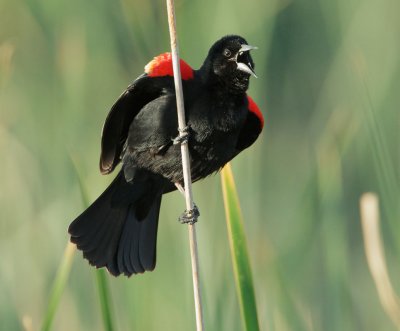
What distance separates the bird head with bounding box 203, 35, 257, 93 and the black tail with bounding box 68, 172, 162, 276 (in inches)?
15.7

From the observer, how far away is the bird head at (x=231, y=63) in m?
2.16

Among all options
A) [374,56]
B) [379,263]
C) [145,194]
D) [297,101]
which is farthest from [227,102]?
[297,101]

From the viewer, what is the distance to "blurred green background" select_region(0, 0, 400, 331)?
215 centimetres

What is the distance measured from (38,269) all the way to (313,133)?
1.21 metres

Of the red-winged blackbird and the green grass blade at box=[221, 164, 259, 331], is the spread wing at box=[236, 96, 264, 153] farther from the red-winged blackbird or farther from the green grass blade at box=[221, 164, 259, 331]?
the green grass blade at box=[221, 164, 259, 331]

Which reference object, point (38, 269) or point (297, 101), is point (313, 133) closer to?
point (297, 101)

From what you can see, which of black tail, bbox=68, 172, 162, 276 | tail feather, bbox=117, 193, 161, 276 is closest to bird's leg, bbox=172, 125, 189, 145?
black tail, bbox=68, 172, 162, 276

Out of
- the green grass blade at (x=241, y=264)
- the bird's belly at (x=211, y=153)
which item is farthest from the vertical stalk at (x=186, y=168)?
the bird's belly at (x=211, y=153)

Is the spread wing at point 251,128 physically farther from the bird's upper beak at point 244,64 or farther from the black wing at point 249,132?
the bird's upper beak at point 244,64

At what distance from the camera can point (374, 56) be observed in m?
2.75

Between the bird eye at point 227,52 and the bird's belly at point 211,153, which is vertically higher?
the bird eye at point 227,52

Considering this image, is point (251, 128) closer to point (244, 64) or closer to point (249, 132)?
point (249, 132)

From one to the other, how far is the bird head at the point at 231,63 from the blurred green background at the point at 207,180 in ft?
0.69

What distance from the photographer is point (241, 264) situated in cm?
166
